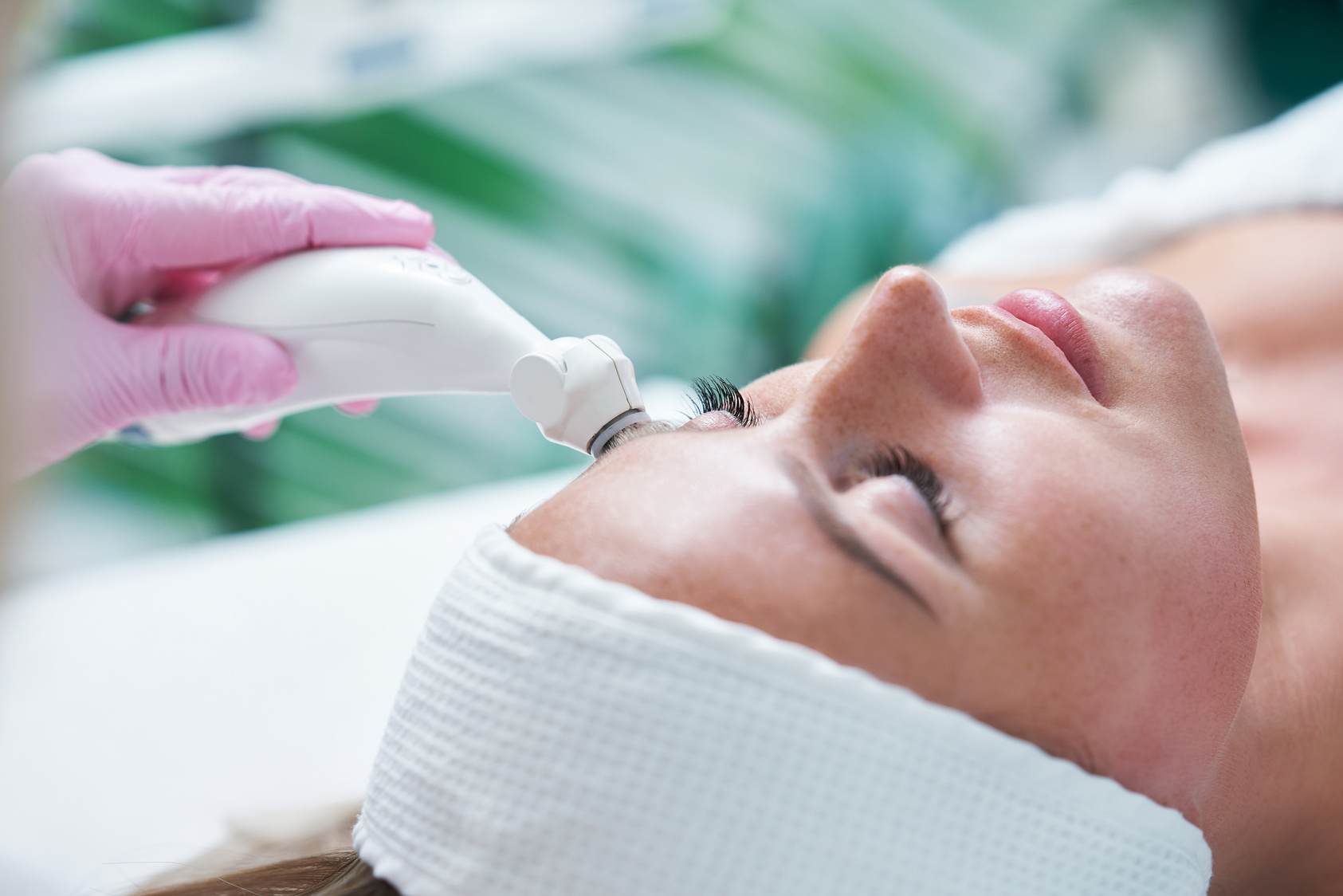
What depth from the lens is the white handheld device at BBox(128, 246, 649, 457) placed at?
2.89 feet

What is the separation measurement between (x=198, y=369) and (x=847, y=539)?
743 millimetres

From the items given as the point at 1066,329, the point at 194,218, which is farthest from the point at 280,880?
the point at 1066,329

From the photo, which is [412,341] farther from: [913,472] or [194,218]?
[913,472]

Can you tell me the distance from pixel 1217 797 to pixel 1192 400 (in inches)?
13.9

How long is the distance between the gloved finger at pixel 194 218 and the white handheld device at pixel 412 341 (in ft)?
0.10

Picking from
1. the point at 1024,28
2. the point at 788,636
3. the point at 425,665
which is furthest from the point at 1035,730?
the point at 1024,28

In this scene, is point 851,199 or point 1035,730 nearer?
point 1035,730

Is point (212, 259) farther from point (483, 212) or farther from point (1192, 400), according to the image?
point (483, 212)

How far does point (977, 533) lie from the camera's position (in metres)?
0.69

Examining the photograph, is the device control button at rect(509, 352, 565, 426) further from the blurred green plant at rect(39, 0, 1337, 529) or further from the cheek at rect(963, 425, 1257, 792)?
the blurred green plant at rect(39, 0, 1337, 529)

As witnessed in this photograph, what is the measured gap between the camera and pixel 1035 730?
681 millimetres

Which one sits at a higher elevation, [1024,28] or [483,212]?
[1024,28]

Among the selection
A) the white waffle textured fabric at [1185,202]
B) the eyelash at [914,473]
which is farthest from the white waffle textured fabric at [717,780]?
the white waffle textured fabric at [1185,202]

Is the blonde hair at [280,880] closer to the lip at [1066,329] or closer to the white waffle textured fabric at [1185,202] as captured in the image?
the lip at [1066,329]
